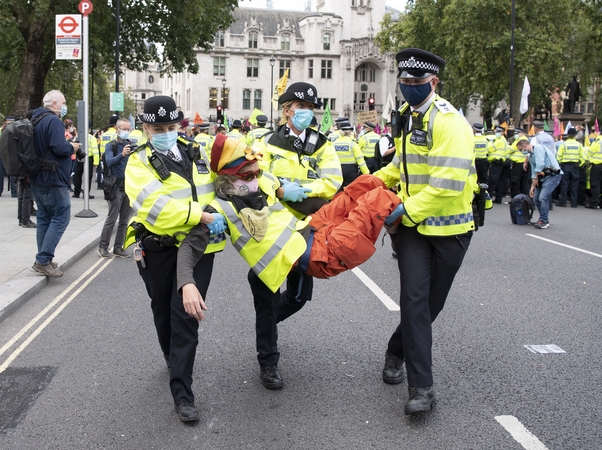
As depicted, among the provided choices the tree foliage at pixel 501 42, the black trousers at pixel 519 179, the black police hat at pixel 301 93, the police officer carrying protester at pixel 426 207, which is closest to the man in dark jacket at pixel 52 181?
the black police hat at pixel 301 93

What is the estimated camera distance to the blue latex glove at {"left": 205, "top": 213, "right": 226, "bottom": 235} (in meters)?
4.07

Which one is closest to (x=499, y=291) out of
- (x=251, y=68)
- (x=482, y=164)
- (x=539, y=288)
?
(x=539, y=288)

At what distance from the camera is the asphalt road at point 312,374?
3986 mm

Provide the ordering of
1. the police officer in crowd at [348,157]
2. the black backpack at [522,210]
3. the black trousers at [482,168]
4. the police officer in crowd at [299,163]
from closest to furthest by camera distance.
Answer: the police officer in crowd at [299,163]
the black backpack at [522,210]
the police officer in crowd at [348,157]
the black trousers at [482,168]

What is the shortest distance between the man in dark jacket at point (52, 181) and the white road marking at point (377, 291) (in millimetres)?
3570

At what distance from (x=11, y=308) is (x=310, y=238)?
3902 millimetres

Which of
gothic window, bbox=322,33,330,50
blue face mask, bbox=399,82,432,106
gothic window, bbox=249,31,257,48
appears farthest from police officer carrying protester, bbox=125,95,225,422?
gothic window, bbox=249,31,257,48

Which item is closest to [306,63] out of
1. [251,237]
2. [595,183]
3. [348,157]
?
[595,183]

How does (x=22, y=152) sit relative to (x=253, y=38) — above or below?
below

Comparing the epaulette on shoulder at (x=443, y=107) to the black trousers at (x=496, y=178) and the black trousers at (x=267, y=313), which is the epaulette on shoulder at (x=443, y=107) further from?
the black trousers at (x=496, y=178)

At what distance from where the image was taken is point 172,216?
401 cm

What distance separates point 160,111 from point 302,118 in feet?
4.01

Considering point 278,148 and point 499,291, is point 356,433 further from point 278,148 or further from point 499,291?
point 499,291

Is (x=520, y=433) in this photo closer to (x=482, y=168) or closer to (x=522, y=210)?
(x=522, y=210)
